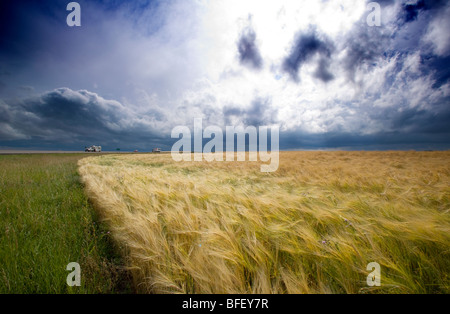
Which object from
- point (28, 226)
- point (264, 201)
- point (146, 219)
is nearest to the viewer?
point (146, 219)

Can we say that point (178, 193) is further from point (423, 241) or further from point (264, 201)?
point (423, 241)

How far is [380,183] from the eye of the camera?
3830 millimetres

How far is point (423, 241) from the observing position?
1.37m

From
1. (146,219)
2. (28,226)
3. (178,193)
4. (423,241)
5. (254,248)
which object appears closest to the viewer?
(254,248)
